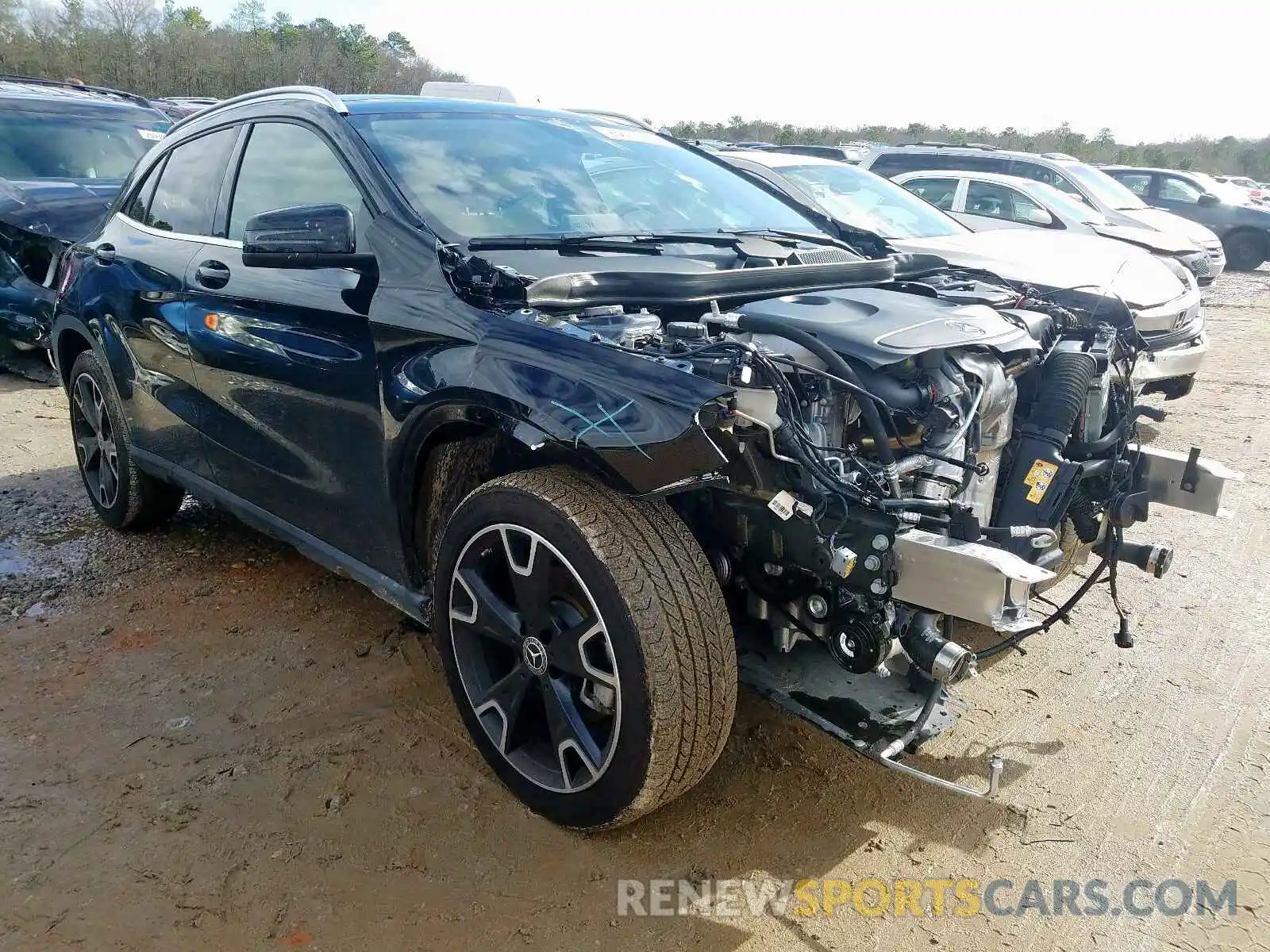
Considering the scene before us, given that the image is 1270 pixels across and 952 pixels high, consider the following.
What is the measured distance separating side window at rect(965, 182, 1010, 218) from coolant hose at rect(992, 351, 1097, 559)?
759cm

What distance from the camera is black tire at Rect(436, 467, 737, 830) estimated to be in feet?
7.34

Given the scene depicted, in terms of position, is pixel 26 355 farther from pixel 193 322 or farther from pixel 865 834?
pixel 865 834

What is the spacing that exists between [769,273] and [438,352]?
103 centimetres

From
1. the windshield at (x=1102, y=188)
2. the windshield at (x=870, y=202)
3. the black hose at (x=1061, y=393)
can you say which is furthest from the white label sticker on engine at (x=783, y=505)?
the windshield at (x=1102, y=188)

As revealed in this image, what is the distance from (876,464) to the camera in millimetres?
2385

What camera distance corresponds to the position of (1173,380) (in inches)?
265

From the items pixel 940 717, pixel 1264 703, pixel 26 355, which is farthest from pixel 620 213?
pixel 26 355

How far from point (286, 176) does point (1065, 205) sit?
356 inches

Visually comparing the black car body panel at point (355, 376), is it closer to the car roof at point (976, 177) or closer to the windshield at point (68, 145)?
the windshield at point (68, 145)

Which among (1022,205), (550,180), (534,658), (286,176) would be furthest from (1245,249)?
(534,658)

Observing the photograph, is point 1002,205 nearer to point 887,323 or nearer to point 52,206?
point 887,323

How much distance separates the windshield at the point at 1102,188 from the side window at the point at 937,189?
2.23 meters

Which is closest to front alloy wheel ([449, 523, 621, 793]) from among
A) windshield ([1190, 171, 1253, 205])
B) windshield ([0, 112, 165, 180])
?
windshield ([0, 112, 165, 180])

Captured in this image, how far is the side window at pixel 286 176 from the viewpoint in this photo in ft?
10.2
